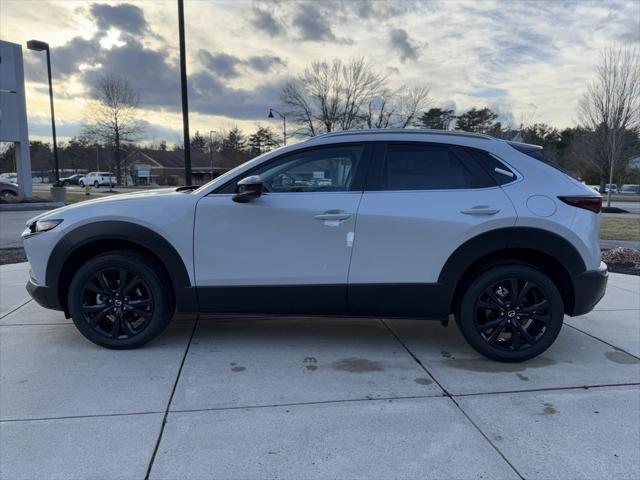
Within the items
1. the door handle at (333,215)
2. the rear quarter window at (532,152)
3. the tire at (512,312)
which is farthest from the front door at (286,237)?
the rear quarter window at (532,152)

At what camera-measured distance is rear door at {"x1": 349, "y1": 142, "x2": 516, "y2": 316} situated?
144 inches

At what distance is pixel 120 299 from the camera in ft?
12.9

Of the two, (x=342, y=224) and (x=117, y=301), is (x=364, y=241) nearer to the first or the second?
(x=342, y=224)

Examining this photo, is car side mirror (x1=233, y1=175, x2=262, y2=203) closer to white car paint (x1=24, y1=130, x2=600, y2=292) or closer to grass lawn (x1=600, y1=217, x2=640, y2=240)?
white car paint (x1=24, y1=130, x2=600, y2=292)

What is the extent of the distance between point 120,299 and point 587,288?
12.3 feet

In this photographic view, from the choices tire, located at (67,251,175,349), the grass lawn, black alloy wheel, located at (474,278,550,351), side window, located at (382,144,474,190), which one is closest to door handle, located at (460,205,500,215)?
side window, located at (382,144,474,190)

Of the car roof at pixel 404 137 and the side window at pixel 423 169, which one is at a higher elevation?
the car roof at pixel 404 137

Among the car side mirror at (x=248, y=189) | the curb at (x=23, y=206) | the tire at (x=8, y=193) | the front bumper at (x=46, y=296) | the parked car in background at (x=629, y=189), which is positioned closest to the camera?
the car side mirror at (x=248, y=189)

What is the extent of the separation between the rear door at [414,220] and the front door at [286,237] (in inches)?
5.8

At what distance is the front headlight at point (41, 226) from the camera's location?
12.9 feet

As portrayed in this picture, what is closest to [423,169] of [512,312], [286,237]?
[286,237]

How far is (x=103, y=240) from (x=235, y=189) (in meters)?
1.18

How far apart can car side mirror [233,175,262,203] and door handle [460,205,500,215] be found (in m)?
1.57

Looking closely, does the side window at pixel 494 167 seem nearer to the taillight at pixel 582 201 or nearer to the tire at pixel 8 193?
the taillight at pixel 582 201
